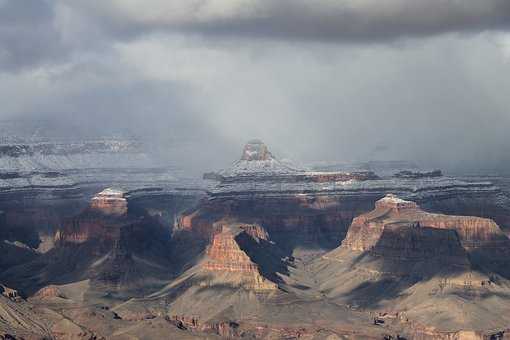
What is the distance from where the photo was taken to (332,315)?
6422 inches

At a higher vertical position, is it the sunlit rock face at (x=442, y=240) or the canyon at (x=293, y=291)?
the sunlit rock face at (x=442, y=240)

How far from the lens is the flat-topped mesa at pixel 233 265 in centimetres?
17388

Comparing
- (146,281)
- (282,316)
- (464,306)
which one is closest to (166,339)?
(282,316)

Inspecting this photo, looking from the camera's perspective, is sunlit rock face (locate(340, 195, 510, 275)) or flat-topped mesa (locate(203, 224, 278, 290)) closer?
flat-topped mesa (locate(203, 224, 278, 290))

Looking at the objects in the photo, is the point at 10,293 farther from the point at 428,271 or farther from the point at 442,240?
the point at 442,240

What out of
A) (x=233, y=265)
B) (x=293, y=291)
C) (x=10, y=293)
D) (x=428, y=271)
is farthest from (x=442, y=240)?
(x=10, y=293)

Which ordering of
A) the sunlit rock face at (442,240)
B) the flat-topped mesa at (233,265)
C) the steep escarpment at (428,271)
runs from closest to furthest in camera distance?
the steep escarpment at (428,271)
the flat-topped mesa at (233,265)
the sunlit rock face at (442,240)

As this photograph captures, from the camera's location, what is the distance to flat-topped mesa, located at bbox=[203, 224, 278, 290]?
174 metres

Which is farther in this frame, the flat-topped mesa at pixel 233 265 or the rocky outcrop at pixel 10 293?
the flat-topped mesa at pixel 233 265

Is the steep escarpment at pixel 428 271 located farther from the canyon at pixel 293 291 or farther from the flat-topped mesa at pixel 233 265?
the flat-topped mesa at pixel 233 265

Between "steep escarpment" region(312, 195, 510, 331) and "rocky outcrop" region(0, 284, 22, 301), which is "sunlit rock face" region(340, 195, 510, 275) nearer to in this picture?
"steep escarpment" region(312, 195, 510, 331)

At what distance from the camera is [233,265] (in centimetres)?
17825

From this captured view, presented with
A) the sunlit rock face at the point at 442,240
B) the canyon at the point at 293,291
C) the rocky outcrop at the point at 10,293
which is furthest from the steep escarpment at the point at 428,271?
the rocky outcrop at the point at 10,293

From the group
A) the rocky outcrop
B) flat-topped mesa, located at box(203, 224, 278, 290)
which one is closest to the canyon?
flat-topped mesa, located at box(203, 224, 278, 290)
